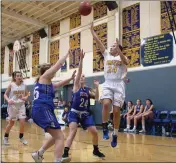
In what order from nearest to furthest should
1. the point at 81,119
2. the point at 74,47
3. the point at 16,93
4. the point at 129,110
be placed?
the point at 81,119, the point at 16,93, the point at 129,110, the point at 74,47

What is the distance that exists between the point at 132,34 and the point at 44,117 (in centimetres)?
884

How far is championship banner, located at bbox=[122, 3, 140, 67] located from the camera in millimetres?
11430

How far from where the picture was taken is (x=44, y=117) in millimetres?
3555

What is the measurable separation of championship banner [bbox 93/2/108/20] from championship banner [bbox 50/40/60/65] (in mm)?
3399

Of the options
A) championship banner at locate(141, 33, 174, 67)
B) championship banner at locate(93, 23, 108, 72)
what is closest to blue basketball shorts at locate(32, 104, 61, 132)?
championship banner at locate(141, 33, 174, 67)

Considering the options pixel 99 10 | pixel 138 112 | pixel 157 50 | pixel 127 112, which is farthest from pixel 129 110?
pixel 99 10

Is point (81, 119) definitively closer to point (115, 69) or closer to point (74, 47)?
point (115, 69)

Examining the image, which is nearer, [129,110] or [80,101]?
[80,101]

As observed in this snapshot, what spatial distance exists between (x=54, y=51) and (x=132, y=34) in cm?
605

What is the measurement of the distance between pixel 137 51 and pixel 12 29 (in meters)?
10.3

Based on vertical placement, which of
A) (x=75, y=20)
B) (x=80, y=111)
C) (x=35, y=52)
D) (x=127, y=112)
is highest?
(x=75, y=20)


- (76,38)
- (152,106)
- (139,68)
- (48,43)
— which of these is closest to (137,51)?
(139,68)

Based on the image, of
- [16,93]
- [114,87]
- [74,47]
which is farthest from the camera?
[74,47]

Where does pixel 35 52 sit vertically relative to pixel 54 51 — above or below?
above
